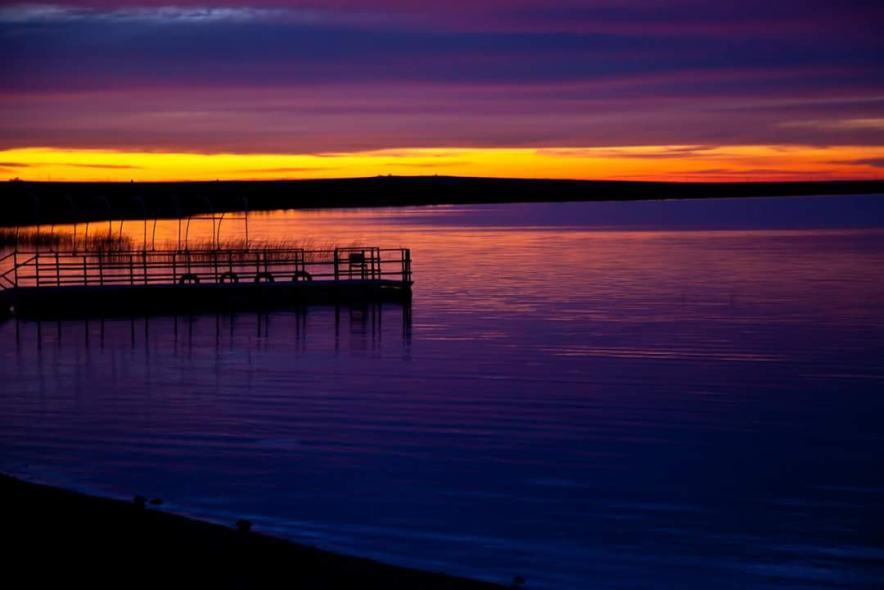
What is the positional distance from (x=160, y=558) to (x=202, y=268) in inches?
2007

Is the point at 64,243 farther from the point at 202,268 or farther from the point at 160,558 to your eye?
the point at 160,558

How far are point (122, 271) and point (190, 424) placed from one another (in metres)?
38.3

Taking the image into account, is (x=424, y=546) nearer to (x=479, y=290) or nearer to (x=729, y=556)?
(x=729, y=556)

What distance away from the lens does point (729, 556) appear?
40.9ft

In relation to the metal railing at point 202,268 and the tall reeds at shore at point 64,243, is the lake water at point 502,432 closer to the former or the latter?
the metal railing at point 202,268

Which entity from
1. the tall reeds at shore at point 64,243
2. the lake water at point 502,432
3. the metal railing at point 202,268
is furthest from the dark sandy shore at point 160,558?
the tall reeds at shore at point 64,243

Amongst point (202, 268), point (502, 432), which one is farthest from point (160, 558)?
point (202, 268)

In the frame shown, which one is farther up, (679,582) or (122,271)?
(122,271)

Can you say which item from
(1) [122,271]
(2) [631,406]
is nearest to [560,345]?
(2) [631,406]

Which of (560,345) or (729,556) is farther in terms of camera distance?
(560,345)

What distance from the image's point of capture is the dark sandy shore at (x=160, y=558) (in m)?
8.97

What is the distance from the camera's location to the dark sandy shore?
8.97 metres

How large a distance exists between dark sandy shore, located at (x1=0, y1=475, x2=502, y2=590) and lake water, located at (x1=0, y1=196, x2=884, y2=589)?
2.38 meters

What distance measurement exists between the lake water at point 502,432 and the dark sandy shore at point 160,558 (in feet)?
7.82
